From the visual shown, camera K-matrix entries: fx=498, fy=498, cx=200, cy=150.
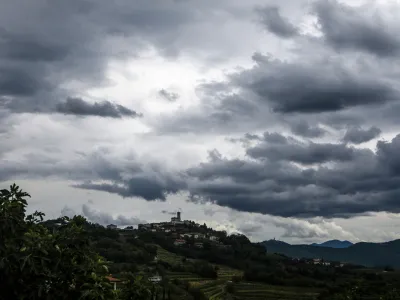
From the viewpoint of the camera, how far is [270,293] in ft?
390

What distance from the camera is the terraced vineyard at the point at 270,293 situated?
113 metres

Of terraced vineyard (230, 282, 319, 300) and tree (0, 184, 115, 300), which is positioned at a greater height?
tree (0, 184, 115, 300)

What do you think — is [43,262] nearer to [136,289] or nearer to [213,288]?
[136,289]

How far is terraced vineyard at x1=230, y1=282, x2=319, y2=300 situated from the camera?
11278 cm

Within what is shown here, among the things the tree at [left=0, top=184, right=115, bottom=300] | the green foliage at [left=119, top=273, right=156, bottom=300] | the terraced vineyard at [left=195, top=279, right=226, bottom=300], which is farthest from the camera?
the terraced vineyard at [left=195, top=279, right=226, bottom=300]

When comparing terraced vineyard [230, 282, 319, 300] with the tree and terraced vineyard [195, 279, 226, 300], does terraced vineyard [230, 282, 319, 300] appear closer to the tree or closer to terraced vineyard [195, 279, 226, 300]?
terraced vineyard [195, 279, 226, 300]

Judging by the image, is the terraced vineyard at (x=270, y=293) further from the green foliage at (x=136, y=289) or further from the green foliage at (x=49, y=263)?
the green foliage at (x=49, y=263)

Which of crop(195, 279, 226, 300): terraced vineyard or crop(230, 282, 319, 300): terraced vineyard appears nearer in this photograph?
crop(230, 282, 319, 300): terraced vineyard

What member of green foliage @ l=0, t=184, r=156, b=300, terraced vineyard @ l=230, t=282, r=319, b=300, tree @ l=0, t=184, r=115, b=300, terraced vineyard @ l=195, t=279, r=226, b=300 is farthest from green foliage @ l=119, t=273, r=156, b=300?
terraced vineyard @ l=195, t=279, r=226, b=300

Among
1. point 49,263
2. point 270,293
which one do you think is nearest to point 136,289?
point 49,263

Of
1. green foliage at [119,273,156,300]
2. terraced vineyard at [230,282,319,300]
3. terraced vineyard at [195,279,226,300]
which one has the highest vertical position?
green foliage at [119,273,156,300]

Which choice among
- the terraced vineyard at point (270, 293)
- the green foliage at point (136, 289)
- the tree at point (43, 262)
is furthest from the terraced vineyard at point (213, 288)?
the tree at point (43, 262)

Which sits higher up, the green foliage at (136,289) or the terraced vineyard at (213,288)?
the green foliage at (136,289)

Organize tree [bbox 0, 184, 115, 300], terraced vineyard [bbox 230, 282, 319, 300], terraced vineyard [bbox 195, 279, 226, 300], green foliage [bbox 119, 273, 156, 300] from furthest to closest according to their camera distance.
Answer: terraced vineyard [bbox 195, 279, 226, 300], terraced vineyard [bbox 230, 282, 319, 300], green foliage [bbox 119, 273, 156, 300], tree [bbox 0, 184, 115, 300]
